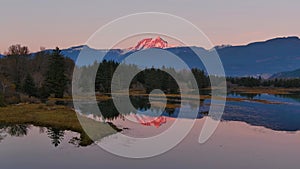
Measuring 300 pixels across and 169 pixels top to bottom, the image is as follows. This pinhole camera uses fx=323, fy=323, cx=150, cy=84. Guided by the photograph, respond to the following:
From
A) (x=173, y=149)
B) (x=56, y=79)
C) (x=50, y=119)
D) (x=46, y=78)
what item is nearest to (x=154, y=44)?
(x=56, y=79)

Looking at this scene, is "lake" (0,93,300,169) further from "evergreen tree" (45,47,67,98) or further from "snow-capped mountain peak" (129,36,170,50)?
"evergreen tree" (45,47,67,98)

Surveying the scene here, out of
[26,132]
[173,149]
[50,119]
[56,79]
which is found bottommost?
[173,149]

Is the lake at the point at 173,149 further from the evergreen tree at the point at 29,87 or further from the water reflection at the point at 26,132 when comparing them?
the evergreen tree at the point at 29,87

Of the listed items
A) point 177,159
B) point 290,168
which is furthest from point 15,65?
point 290,168

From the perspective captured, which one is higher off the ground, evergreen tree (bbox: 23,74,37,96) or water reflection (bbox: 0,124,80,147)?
evergreen tree (bbox: 23,74,37,96)

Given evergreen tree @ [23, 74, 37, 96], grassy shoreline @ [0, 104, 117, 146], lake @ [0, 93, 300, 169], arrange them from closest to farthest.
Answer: lake @ [0, 93, 300, 169] → grassy shoreline @ [0, 104, 117, 146] → evergreen tree @ [23, 74, 37, 96]

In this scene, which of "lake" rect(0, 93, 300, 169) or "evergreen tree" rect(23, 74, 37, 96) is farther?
"evergreen tree" rect(23, 74, 37, 96)

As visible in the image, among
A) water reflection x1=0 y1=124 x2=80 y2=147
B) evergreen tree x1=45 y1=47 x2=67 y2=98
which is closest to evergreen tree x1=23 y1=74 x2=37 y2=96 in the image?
evergreen tree x1=45 y1=47 x2=67 y2=98

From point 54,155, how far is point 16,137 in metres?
9.46

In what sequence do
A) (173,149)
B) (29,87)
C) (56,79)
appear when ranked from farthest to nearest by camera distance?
(56,79) → (29,87) → (173,149)

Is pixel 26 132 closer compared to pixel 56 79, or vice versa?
pixel 26 132

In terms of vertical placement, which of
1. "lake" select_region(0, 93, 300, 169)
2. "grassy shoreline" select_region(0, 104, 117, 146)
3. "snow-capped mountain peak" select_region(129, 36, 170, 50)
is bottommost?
"lake" select_region(0, 93, 300, 169)

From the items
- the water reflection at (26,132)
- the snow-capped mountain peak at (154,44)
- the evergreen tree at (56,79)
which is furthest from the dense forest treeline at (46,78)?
the snow-capped mountain peak at (154,44)

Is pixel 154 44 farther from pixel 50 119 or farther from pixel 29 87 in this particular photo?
pixel 50 119
